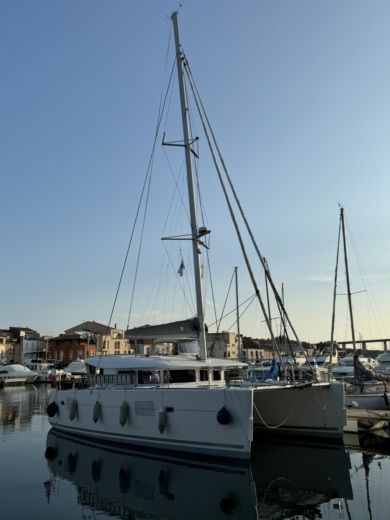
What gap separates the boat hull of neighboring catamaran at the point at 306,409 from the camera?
52.6 feet

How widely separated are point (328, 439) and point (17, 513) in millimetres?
10747

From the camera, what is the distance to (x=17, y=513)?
32.4ft

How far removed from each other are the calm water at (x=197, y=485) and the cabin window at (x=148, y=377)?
99.2 inches

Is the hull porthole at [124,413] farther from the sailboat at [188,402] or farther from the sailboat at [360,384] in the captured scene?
the sailboat at [360,384]

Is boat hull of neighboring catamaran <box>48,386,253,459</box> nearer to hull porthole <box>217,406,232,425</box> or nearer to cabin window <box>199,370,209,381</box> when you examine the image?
hull porthole <box>217,406,232,425</box>

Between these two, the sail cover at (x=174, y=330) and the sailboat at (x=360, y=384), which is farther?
the sailboat at (x=360, y=384)

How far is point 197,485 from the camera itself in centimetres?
1196

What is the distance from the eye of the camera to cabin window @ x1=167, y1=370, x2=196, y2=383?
1664cm

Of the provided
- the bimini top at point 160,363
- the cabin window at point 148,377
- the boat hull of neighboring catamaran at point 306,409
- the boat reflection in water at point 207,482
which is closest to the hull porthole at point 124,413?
the boat reflection in water at point 207,482

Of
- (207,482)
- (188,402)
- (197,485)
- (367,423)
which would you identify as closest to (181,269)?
(188,402)

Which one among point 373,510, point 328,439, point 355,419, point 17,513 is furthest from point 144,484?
point 355,419

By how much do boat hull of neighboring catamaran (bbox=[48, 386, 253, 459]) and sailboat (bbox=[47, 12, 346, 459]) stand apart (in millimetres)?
29

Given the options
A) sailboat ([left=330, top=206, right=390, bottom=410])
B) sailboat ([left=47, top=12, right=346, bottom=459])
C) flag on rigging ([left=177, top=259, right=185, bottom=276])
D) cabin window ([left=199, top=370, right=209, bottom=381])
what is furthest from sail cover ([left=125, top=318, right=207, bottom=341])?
sailboat ([left=330, top=206, right=390, bottom=410])

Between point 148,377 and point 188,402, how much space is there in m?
3.20
